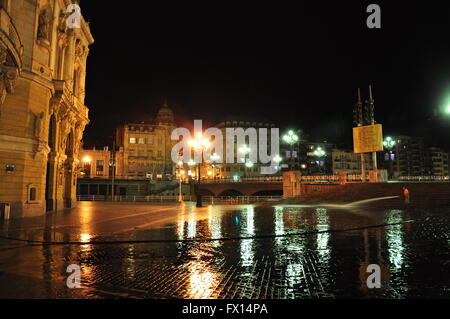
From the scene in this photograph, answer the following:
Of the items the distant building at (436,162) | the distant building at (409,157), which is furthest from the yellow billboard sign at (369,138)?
the distant building at (436,162)

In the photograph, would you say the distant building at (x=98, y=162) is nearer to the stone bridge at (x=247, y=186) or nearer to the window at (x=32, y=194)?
the stone bridge at (x=247, y=186)

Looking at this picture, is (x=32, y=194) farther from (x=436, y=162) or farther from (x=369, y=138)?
(x=436, y=162)

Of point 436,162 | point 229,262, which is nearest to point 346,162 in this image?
point 436,162

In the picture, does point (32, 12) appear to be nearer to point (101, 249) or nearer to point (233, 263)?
point (101, 249)

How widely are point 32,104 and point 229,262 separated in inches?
738

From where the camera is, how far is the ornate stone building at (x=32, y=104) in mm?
18544

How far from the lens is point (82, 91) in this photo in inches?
1293

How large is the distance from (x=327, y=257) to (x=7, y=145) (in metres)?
19.4

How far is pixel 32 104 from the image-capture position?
66.6ft

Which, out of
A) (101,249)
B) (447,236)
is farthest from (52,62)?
(447,236)

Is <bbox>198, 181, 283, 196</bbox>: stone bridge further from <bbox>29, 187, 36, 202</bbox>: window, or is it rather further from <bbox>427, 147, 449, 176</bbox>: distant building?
<bbox>427, 147, 449, 176</bbox>: distant building

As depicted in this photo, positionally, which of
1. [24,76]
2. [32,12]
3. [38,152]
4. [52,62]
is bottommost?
[38,152]

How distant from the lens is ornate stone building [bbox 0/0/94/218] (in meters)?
18.5

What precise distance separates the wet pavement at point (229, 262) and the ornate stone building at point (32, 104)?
7.82 meters
